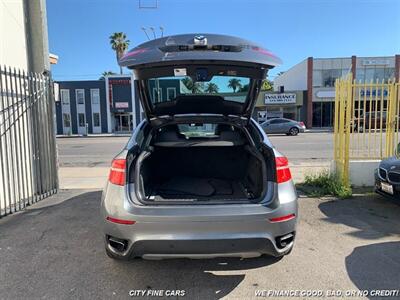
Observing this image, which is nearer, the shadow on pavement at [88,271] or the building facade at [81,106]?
the shadow on pavement at [88,271]

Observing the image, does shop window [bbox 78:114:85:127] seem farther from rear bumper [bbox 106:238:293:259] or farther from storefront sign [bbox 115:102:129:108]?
rear bumper [bbox 106:238:293:259]

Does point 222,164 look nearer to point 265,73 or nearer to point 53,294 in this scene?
point 265,73

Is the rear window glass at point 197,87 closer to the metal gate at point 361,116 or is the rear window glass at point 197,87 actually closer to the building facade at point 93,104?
the metal gate at point 361,116

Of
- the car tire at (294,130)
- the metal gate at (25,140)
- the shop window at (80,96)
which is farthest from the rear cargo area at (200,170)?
the shop window at (80,96)

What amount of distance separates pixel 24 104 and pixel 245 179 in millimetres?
4272

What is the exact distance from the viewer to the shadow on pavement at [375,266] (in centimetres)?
307

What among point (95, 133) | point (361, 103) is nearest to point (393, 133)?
point (361, 103)

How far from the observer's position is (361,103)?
6961mm

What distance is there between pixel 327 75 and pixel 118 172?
35.5 meters

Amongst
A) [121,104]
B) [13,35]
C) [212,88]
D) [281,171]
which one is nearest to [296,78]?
[121,104]

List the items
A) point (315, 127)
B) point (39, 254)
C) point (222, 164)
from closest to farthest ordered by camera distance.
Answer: point (39, 254), point (222, 164), point (315, 127)

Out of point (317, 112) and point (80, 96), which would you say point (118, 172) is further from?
point (80, 96)

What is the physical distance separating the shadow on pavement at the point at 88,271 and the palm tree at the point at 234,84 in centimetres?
199

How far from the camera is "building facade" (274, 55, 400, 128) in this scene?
110ft
